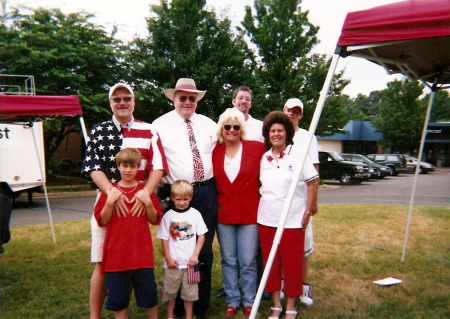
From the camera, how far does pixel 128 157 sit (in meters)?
3.02

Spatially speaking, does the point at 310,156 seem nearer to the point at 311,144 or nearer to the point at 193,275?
the point at 311,144

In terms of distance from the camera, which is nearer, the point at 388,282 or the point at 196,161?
the point at 196,161

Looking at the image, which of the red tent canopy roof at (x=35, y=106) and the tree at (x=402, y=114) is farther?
the tree at (x=402, y=114)

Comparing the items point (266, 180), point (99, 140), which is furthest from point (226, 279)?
point (99, 140)

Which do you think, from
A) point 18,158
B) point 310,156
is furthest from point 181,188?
point 18,158

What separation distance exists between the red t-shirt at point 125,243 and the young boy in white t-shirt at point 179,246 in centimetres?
34

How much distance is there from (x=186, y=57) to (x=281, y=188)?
14.1m

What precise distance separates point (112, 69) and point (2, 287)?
45.1 feet

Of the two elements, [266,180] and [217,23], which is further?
[217,23]

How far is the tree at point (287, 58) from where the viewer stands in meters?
19.7

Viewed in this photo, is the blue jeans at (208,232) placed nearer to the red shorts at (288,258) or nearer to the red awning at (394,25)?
the red shorts at (288,258)

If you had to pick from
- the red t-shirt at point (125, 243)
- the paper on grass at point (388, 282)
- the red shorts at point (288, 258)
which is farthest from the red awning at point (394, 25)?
the paper on grass at point (388, 282)

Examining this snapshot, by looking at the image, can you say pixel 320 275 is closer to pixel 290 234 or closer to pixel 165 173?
pixel 290 234

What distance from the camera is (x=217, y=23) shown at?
17.6m
